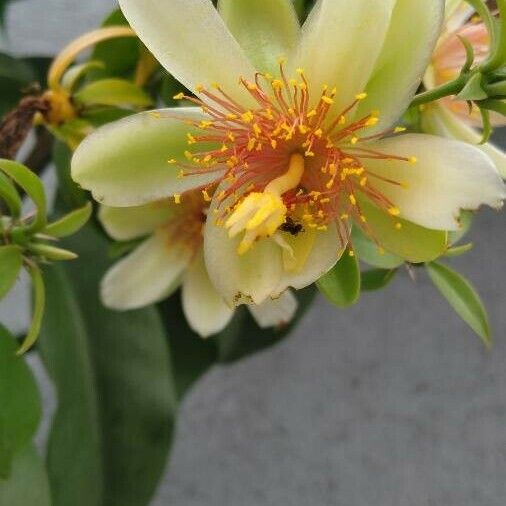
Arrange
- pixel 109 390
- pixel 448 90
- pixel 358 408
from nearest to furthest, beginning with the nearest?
1. pixel 448 90
2. pixel 109 390
3. pixel 358 408

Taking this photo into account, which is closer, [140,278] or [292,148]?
[292,148]

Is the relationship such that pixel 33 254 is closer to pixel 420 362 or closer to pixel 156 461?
pixel 156 461

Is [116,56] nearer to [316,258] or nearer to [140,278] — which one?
[140,278]

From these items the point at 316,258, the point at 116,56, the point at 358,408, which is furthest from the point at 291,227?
the point at 358,408

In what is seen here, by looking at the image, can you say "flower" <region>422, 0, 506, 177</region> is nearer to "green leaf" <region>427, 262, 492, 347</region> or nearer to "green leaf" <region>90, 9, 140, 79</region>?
"green leaf" <region>427, 262, 492, 347</region>

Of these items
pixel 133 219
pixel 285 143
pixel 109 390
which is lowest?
pixel 109 390

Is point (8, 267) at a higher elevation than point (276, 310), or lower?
higher

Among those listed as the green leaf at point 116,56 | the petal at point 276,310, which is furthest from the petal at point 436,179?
the green leaf at point 116,56
